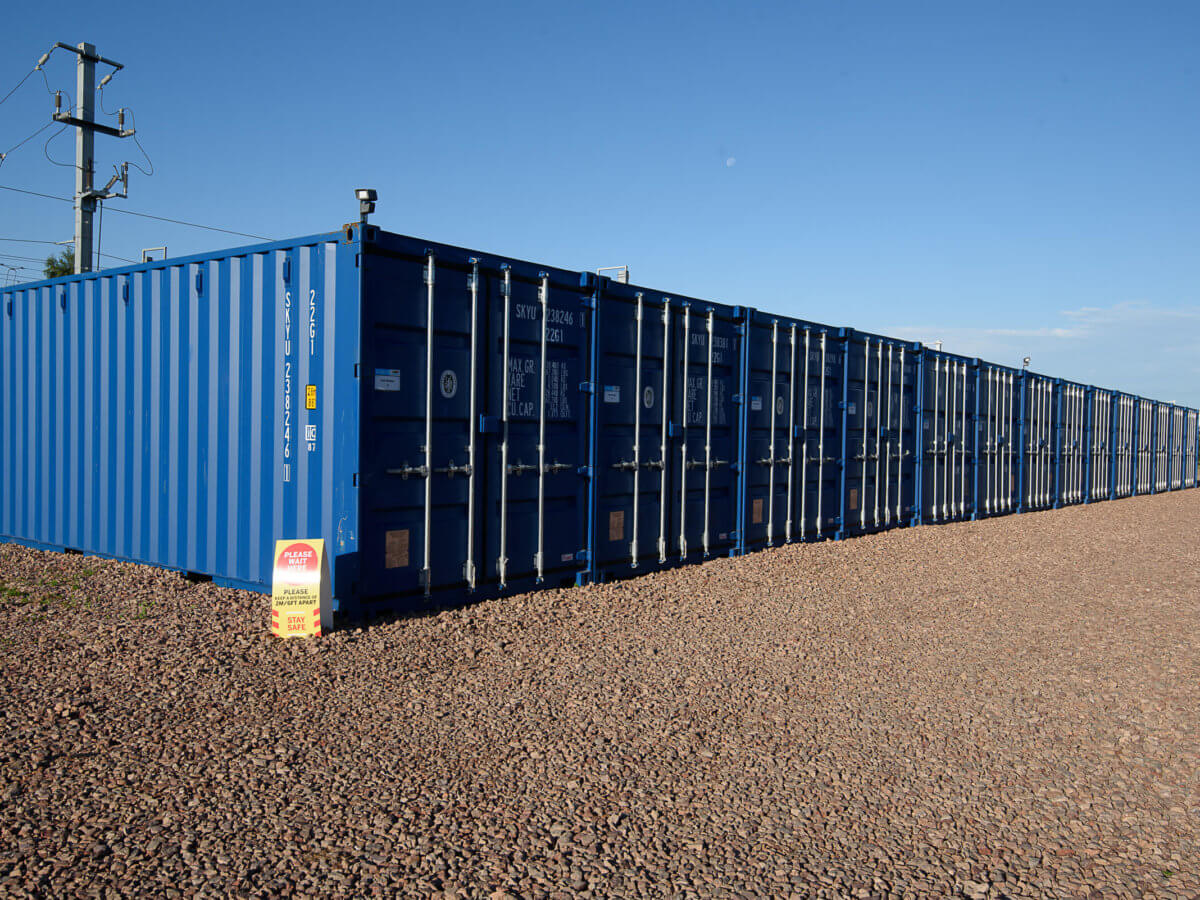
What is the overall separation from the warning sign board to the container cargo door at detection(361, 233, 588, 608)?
1.35ft

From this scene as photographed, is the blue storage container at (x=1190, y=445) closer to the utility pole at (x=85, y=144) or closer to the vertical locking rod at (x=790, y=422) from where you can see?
the vertical locking rod at (x=790, y=422)

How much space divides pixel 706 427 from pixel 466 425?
4.04m

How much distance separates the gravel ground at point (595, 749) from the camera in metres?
3.73

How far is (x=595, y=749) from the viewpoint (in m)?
5.09

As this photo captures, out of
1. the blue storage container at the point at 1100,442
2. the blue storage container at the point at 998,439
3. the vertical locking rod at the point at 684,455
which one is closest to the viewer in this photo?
the vertical locking rod at the point at 684,455

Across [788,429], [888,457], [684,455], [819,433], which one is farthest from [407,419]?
[888,457]

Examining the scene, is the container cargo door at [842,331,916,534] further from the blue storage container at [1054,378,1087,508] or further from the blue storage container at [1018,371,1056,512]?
the blue storage container at [1054,378,1087,508]

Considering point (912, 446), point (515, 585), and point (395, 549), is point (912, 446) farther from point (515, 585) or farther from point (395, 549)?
point (395, 549)

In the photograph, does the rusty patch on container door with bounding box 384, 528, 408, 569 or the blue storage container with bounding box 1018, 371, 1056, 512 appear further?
the blue storage container with bounding box 1018, 371, 1056, 512

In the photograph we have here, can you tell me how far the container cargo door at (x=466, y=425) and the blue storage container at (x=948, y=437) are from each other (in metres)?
9.75

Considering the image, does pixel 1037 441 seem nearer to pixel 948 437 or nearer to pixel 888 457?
pixel 948 437

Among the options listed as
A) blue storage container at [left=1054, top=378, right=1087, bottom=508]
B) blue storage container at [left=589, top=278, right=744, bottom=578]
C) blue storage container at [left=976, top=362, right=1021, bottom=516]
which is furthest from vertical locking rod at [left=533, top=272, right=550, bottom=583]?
blue storage container at [left=1054, top=378, right=1087, bottom=508]

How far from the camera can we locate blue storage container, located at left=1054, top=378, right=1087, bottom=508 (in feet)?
77.6

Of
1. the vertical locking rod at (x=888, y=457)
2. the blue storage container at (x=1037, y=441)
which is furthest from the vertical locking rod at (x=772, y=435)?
the blue storage container at (x=1037, y=441)
